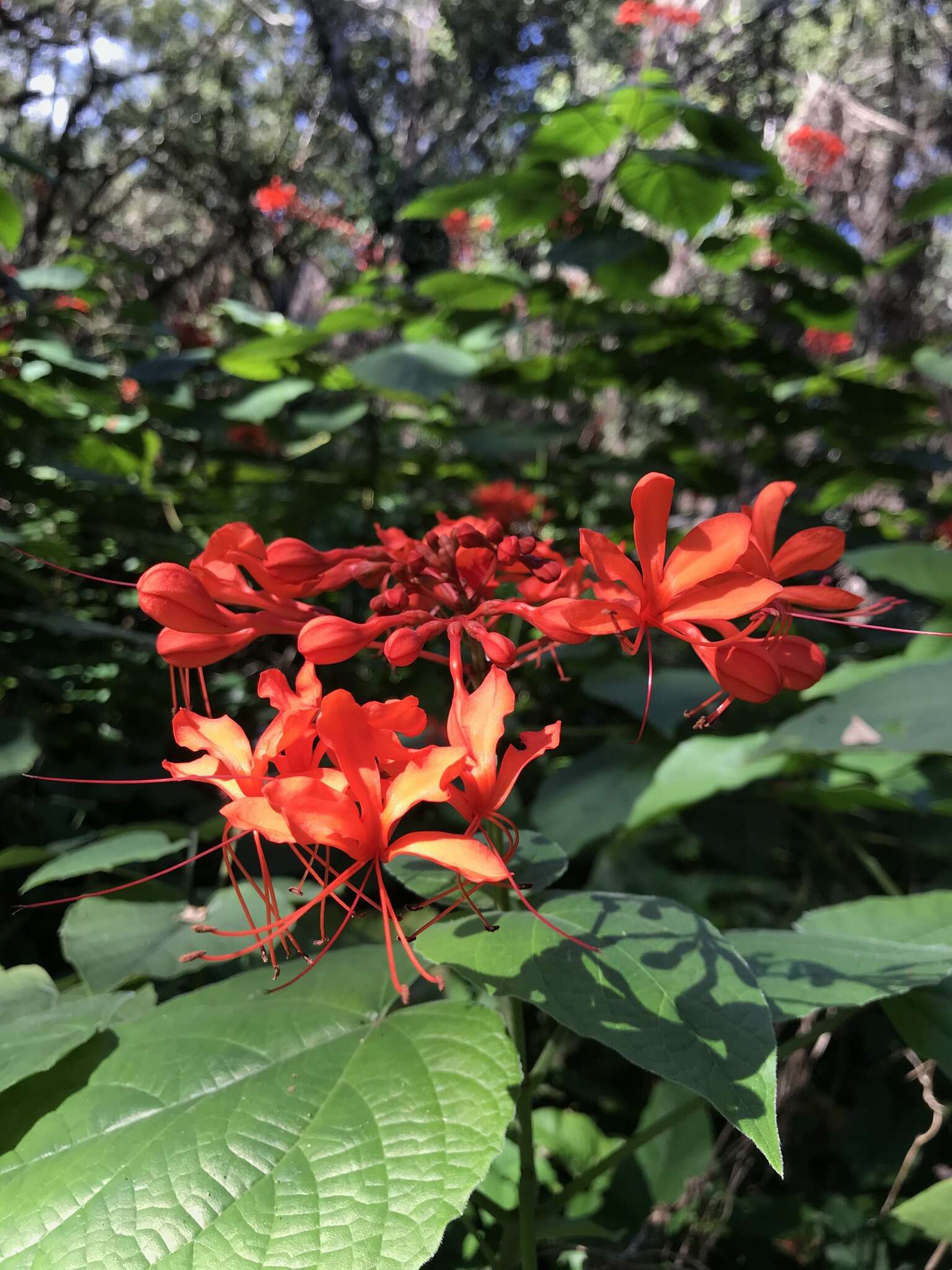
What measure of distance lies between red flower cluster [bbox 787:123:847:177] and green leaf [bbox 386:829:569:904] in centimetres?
512

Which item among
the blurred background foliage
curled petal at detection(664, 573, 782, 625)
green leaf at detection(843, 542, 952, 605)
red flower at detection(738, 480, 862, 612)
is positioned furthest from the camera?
green leaf at detection(843, 542, 952, 605)

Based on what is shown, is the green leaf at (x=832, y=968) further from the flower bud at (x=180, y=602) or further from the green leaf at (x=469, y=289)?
the green leaf at (x=469, y=289)

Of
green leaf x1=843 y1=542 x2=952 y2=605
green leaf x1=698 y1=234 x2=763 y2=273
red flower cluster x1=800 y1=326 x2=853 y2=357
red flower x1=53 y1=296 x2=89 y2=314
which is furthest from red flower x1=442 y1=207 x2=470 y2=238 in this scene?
green leaf x1=843 y1=542 x2=952 y2=605

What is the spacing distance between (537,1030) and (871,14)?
7538 mm

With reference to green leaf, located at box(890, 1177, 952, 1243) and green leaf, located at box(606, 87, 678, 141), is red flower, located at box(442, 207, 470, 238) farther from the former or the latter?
green leaf, located at box(890, 1177, 952, 1243)

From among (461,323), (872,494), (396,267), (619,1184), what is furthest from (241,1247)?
(872,494)

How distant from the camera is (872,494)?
4.66 metres

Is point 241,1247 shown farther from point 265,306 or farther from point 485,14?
point 485,14

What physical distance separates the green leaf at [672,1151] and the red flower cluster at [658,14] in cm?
400

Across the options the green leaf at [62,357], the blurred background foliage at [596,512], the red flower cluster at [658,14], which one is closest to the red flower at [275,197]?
the blurred background foliage at [596,512]

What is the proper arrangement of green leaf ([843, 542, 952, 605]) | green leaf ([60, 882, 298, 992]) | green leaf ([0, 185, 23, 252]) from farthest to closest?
green leaf ([843, 542, 952, 605]) → green leaf ([0, 185, 23, 252]) → green leaf ([60, 882, 298, 992])

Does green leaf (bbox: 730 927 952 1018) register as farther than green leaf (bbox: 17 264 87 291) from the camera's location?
No

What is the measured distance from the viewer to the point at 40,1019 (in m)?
0.86

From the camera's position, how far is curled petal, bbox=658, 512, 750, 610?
2.24 feet
